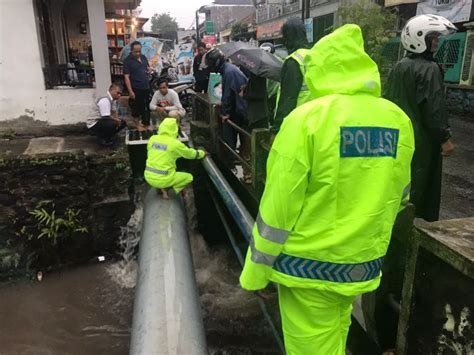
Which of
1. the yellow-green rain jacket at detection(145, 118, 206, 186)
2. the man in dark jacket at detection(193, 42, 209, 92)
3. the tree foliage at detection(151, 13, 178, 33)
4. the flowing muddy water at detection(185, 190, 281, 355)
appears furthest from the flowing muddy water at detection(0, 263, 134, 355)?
the tree foliage at detection(151, 13, 178, 33)

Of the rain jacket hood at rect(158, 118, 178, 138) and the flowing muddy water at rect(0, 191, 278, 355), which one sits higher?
the rain jacket hood at rect(158, 118, 178, 138)

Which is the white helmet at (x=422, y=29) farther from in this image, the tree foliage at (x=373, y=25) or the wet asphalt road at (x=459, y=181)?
the tree foliage at (x=373, y=25)

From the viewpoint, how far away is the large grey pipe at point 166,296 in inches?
118

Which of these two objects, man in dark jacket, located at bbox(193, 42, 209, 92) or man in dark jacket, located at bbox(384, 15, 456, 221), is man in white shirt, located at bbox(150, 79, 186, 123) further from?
man in dark jacket, located at bbox(384, 15, 456, 221)

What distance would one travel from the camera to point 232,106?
19.8 ft

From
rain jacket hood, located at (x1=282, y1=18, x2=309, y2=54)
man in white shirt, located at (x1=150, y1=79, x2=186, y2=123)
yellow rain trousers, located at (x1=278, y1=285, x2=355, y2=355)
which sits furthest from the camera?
man in white shirt, located at (x1=150, y1=79, x2=186, y2=123)

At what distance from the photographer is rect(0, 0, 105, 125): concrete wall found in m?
6.81

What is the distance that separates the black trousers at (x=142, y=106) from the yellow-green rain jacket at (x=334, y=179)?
6918 millimetres

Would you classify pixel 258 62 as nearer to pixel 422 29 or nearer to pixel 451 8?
pixel 422 29

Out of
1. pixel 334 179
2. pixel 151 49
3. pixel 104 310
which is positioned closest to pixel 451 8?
pixel 151 49

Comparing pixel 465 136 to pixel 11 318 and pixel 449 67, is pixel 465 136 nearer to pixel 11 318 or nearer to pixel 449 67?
pixel 449 67

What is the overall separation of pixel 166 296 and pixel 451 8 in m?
13.6

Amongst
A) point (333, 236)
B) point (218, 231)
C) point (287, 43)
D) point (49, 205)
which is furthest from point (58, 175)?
point (333, 236)

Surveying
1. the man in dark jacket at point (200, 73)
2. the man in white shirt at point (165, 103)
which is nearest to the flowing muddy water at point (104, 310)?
the man in white shirt at point (165, 103)
